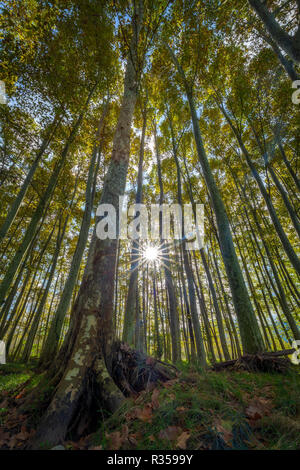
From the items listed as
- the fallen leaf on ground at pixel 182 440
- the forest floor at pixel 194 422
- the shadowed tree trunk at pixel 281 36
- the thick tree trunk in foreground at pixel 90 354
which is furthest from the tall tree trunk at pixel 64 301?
the shadowed tree trunk at pixel 281 36

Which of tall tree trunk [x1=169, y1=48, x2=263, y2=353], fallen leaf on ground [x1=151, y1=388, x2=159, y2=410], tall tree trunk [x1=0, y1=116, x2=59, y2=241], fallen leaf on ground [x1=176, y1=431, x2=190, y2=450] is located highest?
tall tree trunk [x1=0, y1=116, x2=59, y2=241]

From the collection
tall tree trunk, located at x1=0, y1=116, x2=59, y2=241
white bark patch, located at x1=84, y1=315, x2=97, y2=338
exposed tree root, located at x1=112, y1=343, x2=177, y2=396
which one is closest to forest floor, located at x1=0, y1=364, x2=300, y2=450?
exposed tree root, located at x1=112, y1=343, x2=177, y2=396

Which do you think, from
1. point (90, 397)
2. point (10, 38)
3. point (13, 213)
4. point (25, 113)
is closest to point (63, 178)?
point (25, 113)

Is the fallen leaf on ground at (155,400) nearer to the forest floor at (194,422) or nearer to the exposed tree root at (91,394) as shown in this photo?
the forest floor at (194,422)

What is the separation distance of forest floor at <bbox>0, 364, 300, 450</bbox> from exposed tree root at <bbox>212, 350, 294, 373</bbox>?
3.50ft

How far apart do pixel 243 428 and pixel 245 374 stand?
72.7 inches

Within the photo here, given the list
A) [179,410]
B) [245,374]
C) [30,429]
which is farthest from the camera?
[245,374]

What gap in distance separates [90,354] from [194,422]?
1.24 metres

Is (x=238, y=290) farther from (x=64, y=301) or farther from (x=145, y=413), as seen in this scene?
(x=64, y=301)

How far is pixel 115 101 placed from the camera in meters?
9.01

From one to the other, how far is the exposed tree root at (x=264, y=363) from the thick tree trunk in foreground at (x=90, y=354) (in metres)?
2.44

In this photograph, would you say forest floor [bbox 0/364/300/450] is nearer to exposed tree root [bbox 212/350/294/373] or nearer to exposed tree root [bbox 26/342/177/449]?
exposed tree root [bbox 26/342/177/449]

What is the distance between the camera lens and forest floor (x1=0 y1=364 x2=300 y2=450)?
1.21 meters
